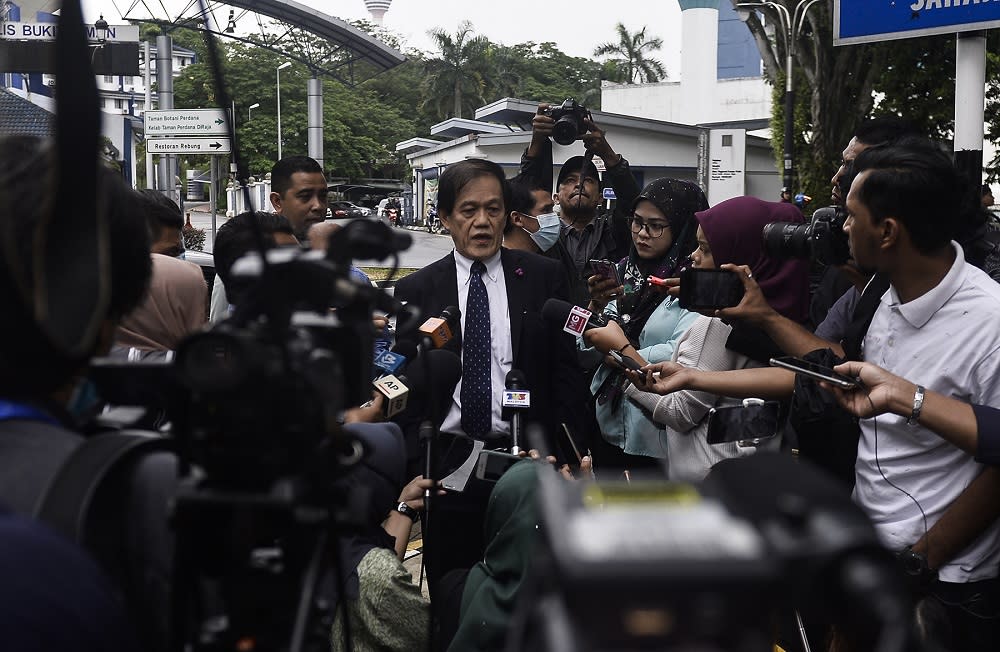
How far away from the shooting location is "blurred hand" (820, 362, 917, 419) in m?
2.57

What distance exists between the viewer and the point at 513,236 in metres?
5.61

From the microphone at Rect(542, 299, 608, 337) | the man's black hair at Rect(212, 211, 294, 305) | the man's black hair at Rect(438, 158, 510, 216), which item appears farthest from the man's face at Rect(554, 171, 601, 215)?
the microphone at Rect(542, 299, 608, 337)

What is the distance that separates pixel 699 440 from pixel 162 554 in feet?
8.72

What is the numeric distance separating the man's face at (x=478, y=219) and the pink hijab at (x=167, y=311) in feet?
3.55

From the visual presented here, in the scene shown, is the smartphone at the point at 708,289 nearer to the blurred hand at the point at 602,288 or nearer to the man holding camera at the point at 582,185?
the blurred hand at the point at 602,288

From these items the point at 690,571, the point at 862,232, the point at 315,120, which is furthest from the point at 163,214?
the point at 315,120

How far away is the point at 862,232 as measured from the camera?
110 inches

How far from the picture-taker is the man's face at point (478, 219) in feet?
13.9

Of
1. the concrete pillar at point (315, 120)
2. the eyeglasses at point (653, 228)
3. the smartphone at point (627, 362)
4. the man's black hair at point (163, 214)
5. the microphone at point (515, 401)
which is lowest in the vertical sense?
the microphone at point (515, 401)

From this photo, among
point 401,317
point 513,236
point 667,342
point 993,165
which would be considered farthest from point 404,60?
point 401,317

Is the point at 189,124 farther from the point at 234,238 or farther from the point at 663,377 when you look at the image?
the point at 663,377

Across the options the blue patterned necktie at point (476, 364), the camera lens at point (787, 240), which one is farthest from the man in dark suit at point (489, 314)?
the camera lens at point (787, 240)

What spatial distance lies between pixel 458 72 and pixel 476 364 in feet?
225

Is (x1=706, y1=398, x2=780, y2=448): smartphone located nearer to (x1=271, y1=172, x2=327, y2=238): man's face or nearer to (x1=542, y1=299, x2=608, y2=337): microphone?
(x1=542, y1=299, x2=608, y2=337): microphone
